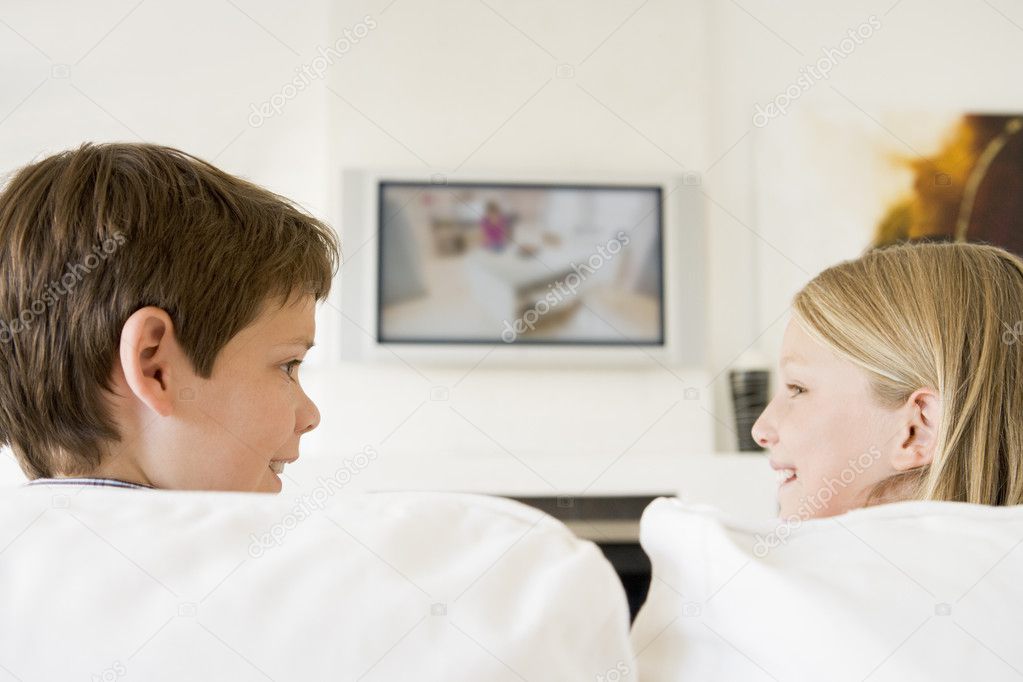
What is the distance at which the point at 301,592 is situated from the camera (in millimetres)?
476

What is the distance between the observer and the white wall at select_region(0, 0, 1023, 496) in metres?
3.36

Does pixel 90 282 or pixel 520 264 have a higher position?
pixel 90 282

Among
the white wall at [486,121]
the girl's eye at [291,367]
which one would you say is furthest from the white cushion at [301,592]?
the white wall at [486,121]

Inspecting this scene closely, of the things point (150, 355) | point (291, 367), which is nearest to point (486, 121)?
point (291, 367)

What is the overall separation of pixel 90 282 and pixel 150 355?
0.24 ft

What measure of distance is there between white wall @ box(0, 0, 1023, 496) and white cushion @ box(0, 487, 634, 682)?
9.10 feet

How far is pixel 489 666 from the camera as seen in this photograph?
46 centimetres

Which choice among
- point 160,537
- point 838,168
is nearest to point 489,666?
point 160,537

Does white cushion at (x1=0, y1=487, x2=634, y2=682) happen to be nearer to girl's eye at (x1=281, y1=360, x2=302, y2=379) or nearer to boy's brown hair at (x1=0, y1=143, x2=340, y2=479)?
boy's brown hair at (x1=0, y1=143, x2=340, y2=479)

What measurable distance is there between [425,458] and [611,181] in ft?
3.73

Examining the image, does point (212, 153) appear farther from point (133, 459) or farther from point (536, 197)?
point (133, 459)

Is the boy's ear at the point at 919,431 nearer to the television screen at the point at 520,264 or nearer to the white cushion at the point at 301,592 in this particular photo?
the white cushion at the point at 301,592

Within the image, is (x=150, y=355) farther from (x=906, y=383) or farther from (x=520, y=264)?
(x=520, y=264)

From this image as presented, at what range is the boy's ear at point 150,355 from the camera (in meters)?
0.78
